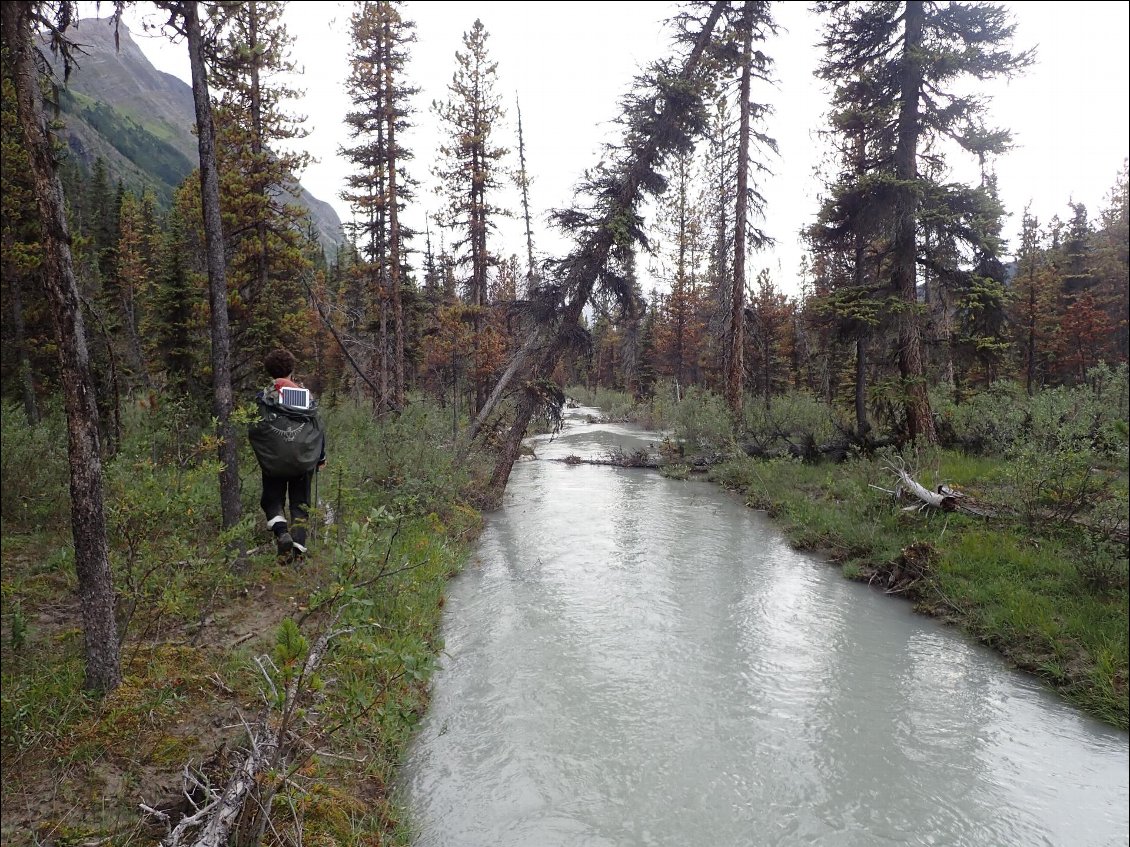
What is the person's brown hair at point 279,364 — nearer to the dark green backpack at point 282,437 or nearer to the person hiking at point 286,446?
the person hiking at point 286,446

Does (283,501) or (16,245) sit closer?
(283,501)

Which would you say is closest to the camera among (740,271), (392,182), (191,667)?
(191,667)

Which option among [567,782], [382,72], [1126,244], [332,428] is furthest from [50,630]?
[1126,244]

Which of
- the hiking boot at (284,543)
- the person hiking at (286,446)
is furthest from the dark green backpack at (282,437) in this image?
the hiking boot at (284,543)

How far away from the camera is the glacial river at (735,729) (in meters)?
3.80

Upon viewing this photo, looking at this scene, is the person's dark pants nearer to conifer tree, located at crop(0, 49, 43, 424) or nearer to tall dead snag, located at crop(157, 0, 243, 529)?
tall dead snag, located at crop(157, 0, 243, 529)

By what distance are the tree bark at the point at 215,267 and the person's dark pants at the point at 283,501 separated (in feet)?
1.39

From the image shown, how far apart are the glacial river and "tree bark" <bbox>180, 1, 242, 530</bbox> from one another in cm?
289

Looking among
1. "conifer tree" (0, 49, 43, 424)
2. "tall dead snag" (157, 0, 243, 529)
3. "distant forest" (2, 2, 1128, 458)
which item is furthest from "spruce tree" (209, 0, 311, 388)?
"tall dead snag" (157, 0, 243, 529)

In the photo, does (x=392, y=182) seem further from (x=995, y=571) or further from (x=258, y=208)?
(x=995, y=571)

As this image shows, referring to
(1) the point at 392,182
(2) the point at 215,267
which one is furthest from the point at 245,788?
(1) the point at 392,182

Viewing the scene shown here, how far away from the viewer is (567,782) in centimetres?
412

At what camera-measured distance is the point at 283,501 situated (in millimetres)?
6059

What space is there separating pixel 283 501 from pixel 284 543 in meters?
0.43
